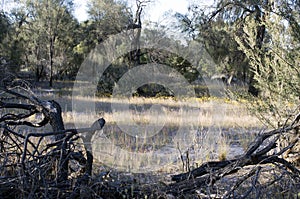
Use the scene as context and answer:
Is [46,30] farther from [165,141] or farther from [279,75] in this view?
[279,75]

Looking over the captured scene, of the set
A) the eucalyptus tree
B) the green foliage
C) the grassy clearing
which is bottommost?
the grassy clearing

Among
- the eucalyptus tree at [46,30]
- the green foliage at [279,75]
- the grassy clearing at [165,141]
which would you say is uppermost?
the eucalyptus tree at [46,30]

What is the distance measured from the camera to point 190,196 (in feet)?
6.27

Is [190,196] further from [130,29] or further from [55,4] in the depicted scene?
[55,4]

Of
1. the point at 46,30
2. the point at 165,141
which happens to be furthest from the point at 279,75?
the point at 46,30

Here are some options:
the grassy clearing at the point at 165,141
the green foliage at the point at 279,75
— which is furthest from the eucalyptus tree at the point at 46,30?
the green foliage at the point at 279,75

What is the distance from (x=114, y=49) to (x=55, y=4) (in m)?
6.05

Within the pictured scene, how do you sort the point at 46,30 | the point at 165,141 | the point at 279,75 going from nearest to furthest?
the point at 279,75
the point at 165,141
the point at 46,30

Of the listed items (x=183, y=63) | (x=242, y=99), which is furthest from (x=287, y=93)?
(x=183, y=63)

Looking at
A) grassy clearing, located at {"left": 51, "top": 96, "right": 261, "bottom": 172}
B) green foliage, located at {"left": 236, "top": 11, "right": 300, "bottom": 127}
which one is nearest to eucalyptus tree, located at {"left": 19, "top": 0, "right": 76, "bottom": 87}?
grassy clearing, located at {"left": 51, "top": 96, "right": 261, "bottom": 172}

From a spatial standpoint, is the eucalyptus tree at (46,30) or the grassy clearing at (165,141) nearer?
the grassy clearing at (165,141)

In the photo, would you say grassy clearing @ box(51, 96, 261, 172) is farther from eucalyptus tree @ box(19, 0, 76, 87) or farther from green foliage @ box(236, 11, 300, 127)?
eucalyptus tree @ box(19, 0, 76, 87)

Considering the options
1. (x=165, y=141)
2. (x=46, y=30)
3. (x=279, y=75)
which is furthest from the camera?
(x=46, y=30)

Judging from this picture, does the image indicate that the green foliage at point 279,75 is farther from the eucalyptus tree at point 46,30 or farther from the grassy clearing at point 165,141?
the eucalyptus tree at point 46,30
